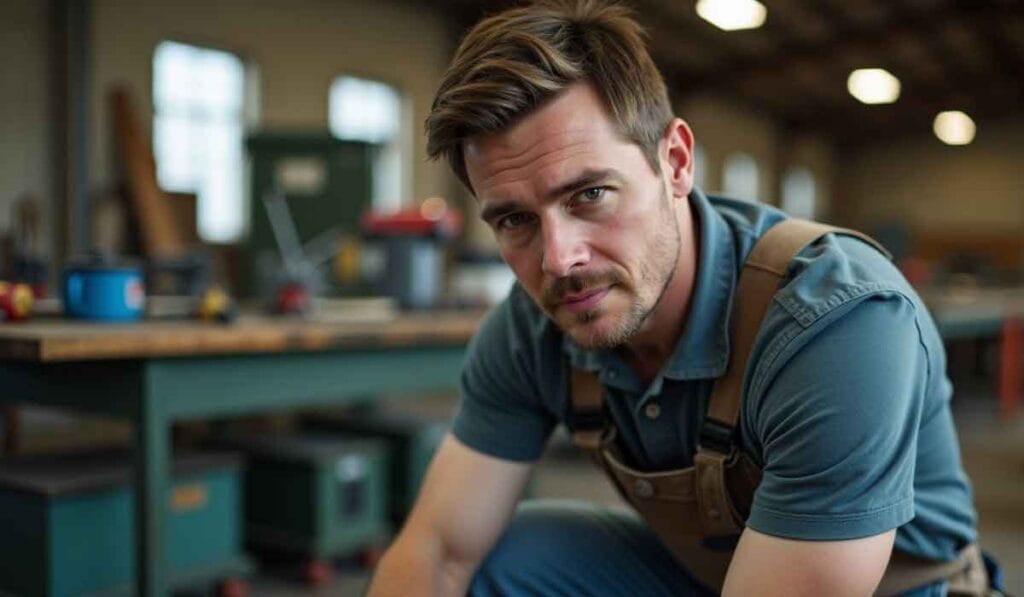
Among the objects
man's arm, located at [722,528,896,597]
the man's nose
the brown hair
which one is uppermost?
the brown hair

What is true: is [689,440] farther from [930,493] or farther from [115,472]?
[115,472]

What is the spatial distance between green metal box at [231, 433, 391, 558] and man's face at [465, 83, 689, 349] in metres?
1.69

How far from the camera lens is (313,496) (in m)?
2.65

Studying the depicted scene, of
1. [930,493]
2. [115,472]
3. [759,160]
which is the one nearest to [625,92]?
[930,493]

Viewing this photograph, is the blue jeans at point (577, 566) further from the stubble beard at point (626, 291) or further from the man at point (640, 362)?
the stubble beard at point (626, 291)

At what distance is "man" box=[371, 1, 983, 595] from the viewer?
37.4 inches

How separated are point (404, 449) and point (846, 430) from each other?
2.24m

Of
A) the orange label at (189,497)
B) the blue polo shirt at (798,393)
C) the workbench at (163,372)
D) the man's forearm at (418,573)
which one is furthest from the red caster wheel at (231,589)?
the blue polo shirt at (798,393)

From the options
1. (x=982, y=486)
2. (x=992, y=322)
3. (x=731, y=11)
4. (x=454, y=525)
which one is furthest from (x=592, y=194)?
(x=731, y=11)

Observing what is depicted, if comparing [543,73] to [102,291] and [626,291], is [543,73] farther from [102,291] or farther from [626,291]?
[102,291]

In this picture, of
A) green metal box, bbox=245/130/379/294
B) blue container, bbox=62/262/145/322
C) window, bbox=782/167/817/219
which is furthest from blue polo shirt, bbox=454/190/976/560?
window, bbox=782/167/817/219

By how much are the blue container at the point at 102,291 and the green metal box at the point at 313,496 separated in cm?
81

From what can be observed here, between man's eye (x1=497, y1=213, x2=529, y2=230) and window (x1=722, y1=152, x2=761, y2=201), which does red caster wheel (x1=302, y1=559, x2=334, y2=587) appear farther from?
window (x1=722, y1=152, x2=761, y2=201)

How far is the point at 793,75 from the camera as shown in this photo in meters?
12.8
